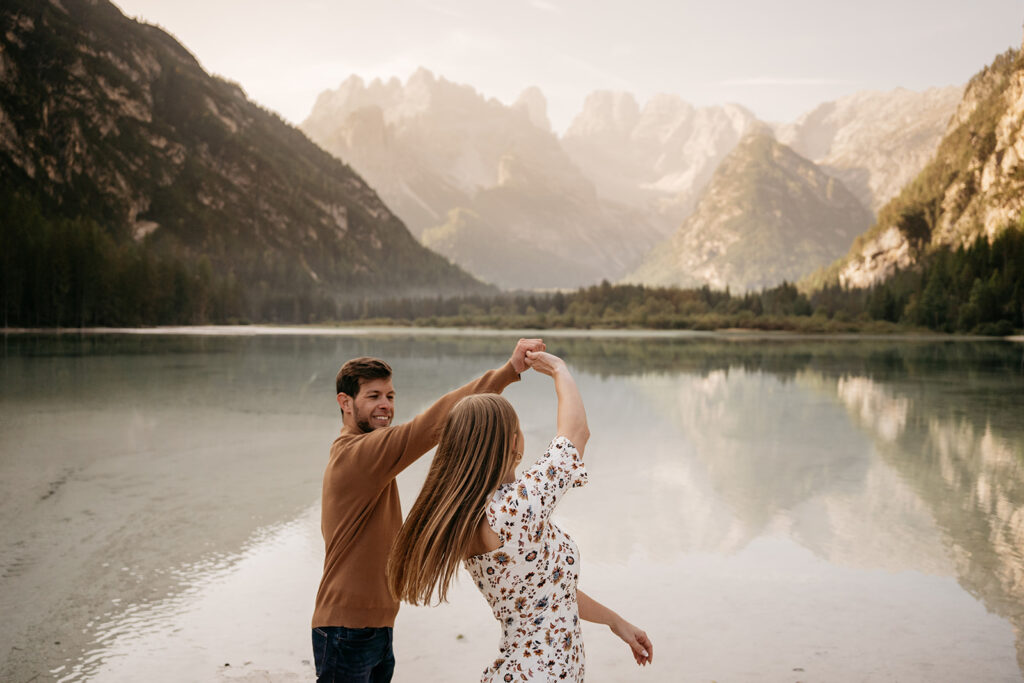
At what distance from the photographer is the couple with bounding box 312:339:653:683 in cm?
274

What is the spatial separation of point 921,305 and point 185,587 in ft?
364

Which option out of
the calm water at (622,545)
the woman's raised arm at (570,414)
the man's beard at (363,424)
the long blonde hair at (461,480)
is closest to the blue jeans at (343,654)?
the long blonde hair at (461,480)

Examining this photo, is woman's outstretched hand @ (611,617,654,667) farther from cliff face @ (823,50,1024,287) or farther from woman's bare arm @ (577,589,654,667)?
cliff face @ (823,50,1024,287)

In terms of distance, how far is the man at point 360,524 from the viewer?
316cm

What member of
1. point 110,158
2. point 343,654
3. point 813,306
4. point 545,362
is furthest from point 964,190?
point 343,654

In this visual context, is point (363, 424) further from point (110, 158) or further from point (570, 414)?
point (110, 158)

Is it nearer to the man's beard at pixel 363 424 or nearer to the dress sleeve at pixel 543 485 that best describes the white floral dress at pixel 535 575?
the dress sleeve at pixel 543 485

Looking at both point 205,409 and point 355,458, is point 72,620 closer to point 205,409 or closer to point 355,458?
point 355,458

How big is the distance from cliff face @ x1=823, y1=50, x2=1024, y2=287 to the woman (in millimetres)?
147145

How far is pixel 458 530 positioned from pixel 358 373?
0.91 metres

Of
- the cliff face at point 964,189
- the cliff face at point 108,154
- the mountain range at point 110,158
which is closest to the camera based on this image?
the mountain range at point 110,158

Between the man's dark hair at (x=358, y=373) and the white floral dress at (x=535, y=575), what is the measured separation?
850 mm

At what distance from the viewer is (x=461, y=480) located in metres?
2.74

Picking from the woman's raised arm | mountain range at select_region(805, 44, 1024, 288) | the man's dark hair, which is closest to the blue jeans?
the man's dark hair
